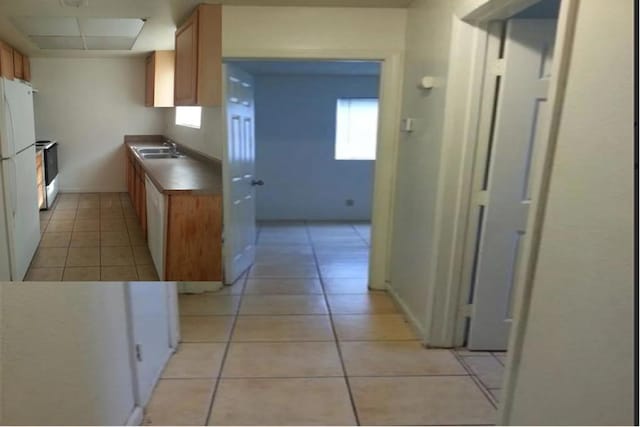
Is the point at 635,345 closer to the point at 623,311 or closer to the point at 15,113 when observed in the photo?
the point at 623,311

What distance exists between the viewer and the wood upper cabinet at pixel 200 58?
0.52 meters

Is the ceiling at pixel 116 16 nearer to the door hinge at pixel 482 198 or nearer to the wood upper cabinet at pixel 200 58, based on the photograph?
the wood upper cabinet at pixel 200 58

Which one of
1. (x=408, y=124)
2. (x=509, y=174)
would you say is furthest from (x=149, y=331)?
(x=408, y=124)

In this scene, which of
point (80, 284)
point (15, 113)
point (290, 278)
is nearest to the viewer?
point (15, 113)

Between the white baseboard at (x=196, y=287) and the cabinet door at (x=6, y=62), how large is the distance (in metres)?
0.34

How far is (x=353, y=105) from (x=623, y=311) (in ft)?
10.5

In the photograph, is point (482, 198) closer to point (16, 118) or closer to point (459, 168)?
point (459, 168)

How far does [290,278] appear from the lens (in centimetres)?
131

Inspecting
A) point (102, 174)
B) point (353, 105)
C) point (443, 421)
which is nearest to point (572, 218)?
point (443, 421)

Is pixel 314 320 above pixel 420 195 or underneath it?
underneath

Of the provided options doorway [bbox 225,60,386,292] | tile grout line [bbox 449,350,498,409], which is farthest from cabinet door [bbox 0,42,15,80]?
doorway [bbox 225,60,386,292]

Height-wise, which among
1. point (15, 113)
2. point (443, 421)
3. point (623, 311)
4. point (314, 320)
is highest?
point (15, 113)

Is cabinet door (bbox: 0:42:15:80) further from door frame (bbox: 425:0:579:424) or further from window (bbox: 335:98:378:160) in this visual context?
window (bbox: 335:98:378:160)

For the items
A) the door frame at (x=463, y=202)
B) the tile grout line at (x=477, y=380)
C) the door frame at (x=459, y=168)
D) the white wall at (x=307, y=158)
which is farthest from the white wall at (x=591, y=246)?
the white wall at (x=307, y=158)
